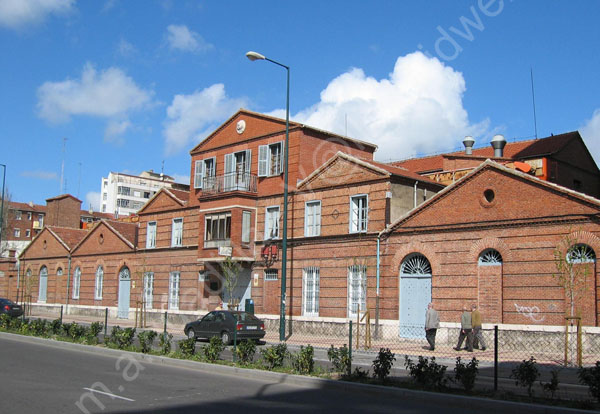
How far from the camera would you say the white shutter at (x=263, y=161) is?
3300cm

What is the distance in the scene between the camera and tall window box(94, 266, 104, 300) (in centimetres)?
4492

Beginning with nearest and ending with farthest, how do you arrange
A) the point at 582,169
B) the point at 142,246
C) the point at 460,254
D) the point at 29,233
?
1. the point at 460,254
2. the point at 582,169
3. the point at 142,246
4. the point at 29,233

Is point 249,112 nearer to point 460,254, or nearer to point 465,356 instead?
point 460,254

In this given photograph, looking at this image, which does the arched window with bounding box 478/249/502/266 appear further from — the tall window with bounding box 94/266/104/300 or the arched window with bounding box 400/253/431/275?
the tall window with bounding box 94/266/104/300

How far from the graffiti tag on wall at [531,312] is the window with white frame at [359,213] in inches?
313

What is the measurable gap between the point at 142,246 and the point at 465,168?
21.2 metres

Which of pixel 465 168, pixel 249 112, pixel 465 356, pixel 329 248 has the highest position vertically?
pixel 249 112

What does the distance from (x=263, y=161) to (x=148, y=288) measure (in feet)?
42.1

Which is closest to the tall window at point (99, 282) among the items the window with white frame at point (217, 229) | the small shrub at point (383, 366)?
the window with white frame at point (217, 229)

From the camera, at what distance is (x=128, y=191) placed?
393ft

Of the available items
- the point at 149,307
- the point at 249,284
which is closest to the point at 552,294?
the point at 249,284

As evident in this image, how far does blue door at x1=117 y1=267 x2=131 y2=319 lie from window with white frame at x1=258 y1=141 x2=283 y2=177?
577 inches

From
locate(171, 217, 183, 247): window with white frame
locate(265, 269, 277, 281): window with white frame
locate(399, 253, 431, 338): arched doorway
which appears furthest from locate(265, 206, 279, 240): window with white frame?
locate(399, 253, 431, 338): arched doorway

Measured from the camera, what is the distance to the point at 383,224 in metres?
27.3
